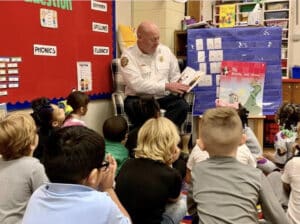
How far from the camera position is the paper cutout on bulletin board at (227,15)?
641cm

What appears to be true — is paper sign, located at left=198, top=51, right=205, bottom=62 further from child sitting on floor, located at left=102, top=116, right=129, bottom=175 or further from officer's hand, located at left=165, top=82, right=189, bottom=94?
child sitting on floor, located at left=102, top=116, right=129, bottom=175

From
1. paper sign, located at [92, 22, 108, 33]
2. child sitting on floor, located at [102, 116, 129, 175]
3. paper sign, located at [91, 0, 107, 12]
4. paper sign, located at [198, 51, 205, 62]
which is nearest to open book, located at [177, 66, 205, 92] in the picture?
paper sign, located at [198, 51, 205, 62]

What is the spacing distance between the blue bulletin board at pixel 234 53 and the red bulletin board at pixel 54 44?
969mm

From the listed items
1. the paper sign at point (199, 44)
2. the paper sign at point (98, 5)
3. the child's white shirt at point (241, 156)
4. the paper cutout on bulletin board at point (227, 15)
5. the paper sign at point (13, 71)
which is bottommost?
the child's white shirt at point (241, 156)

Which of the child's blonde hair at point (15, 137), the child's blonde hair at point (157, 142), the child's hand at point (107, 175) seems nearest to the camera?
the child's hand at point (107, 175)

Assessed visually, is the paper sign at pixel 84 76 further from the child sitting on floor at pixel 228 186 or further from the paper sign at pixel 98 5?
the child sitting on floor at pixel 228 186

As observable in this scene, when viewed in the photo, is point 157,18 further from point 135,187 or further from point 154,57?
point 135,187

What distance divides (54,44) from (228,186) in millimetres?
2421

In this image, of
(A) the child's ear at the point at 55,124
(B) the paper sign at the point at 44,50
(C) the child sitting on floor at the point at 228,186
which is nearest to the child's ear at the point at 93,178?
(C) the child sitting on floor at the point at 228,186

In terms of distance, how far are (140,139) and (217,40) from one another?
2708 millimetres

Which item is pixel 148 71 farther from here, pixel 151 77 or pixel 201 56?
pixel 201 56

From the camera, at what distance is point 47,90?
3355mm

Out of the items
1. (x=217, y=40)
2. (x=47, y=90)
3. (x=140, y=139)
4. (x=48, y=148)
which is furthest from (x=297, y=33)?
(x=48, y=148)

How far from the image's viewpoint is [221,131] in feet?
5.16
